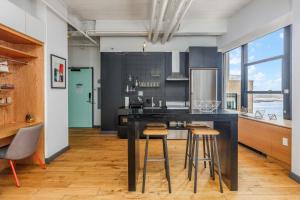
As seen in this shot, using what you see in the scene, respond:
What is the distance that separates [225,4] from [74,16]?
11.8 feet

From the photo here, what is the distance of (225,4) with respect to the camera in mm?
4559

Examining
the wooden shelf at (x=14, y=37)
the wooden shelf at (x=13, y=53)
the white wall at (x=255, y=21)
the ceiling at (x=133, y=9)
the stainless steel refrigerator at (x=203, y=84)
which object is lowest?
the stainless steel refrigerator at (x=203, y=84)

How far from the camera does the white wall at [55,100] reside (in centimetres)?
380

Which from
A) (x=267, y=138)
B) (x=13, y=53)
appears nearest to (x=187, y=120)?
(x=267, y=138)

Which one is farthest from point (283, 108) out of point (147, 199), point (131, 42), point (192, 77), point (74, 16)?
point (74, 16)

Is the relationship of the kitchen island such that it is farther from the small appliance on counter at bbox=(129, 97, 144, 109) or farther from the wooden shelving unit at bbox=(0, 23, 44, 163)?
the small appliance on counter at bbox=(129, 97, 144, 109)

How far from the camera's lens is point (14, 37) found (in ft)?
10.4

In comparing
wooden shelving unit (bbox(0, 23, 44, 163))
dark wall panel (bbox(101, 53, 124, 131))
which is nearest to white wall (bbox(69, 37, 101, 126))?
dark wall panel (bbox(101, 53, 124, 131))

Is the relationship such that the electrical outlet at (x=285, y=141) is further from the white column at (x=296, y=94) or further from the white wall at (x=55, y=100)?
the white wall at (x=55, y=100)

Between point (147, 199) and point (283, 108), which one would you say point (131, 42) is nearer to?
point (283, 108)

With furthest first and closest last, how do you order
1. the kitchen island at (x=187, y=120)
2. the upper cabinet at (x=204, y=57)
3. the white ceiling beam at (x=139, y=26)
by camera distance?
the upper cabinet at (x=204, y=57) → the white ceiling beam at (x=139, y=26) → the kitchen island at (x=187, y=120)

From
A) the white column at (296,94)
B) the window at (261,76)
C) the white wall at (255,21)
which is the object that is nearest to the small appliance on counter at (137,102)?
the window at (261,76)

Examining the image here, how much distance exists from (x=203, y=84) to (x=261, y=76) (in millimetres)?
1509

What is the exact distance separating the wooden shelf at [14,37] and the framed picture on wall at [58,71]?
449 mm
